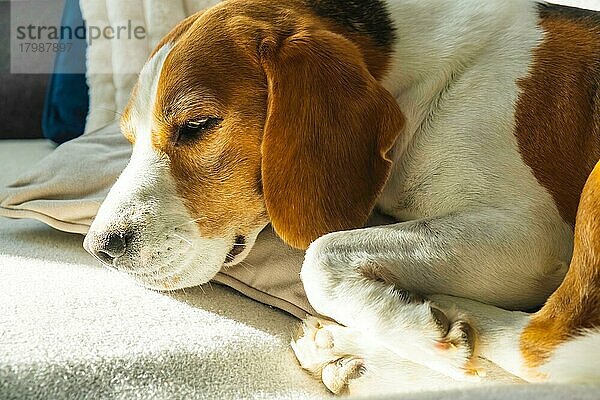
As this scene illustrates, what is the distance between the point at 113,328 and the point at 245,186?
0.35 m

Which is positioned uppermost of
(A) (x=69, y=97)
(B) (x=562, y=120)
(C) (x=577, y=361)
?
(B) (x=562, y=120)

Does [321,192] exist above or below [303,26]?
below

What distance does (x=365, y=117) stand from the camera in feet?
4.64

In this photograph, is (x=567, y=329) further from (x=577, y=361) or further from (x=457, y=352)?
(x=457, y=352)

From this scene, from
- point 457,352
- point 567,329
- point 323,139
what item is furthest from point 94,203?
point 567,329

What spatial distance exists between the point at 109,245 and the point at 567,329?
78cm

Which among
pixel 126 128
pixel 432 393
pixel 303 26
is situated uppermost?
pixel 303 26

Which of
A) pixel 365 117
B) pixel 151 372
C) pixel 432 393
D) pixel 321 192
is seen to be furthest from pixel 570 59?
pixel 151 372

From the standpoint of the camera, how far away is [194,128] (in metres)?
1.48

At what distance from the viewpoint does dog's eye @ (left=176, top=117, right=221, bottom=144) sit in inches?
57.7

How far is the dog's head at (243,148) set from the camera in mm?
1415

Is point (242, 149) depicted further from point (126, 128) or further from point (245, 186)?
point (126, 128)

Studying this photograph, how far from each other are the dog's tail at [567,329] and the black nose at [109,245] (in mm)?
628

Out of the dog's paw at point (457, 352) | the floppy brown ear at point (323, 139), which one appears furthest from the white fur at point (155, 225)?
the dog's paw at point (457, 352)
